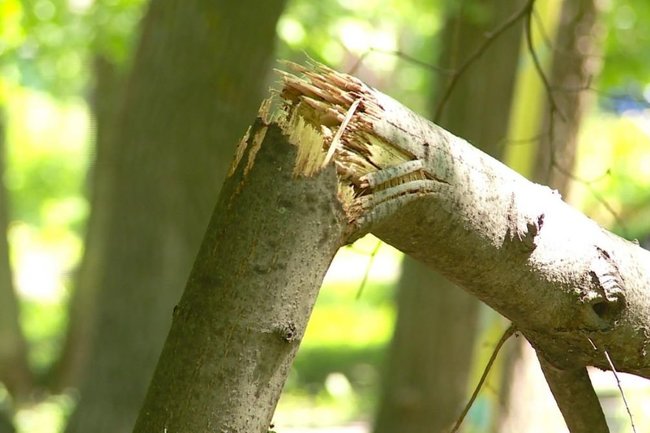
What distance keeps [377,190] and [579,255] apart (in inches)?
15.9

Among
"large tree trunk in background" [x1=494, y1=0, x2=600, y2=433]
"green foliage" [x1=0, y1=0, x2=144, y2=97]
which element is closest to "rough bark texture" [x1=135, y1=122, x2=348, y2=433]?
"large tree trunk in background" [x1=494, y1=0, x2=600, y2=433]

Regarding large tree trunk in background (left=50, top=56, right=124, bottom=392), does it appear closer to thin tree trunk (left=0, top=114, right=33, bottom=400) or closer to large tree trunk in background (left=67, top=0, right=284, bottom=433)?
thin tree trunk (left=0, top=114, right=33, bottom=400)

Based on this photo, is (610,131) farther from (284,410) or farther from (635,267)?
(635,267)

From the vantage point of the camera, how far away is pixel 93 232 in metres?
9.80

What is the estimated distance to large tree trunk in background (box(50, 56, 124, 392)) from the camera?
9.44 metres

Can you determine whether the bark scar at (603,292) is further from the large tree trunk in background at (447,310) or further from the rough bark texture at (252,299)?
the large tree trunk in background at (447,310)

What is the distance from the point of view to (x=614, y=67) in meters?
6.49

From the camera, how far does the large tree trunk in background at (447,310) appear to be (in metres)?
5.05

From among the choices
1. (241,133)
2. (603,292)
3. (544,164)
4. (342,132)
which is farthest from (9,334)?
(342,132)

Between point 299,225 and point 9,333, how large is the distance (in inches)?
360

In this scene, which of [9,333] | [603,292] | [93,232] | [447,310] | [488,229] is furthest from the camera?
[93,232]

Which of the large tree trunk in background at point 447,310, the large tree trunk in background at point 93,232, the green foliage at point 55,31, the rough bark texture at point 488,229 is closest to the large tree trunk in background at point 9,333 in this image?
the large tree trunk in background at point 93,232

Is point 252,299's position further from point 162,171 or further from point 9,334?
point 9,334

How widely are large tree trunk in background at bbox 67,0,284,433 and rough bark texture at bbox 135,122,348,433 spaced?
109 inches
